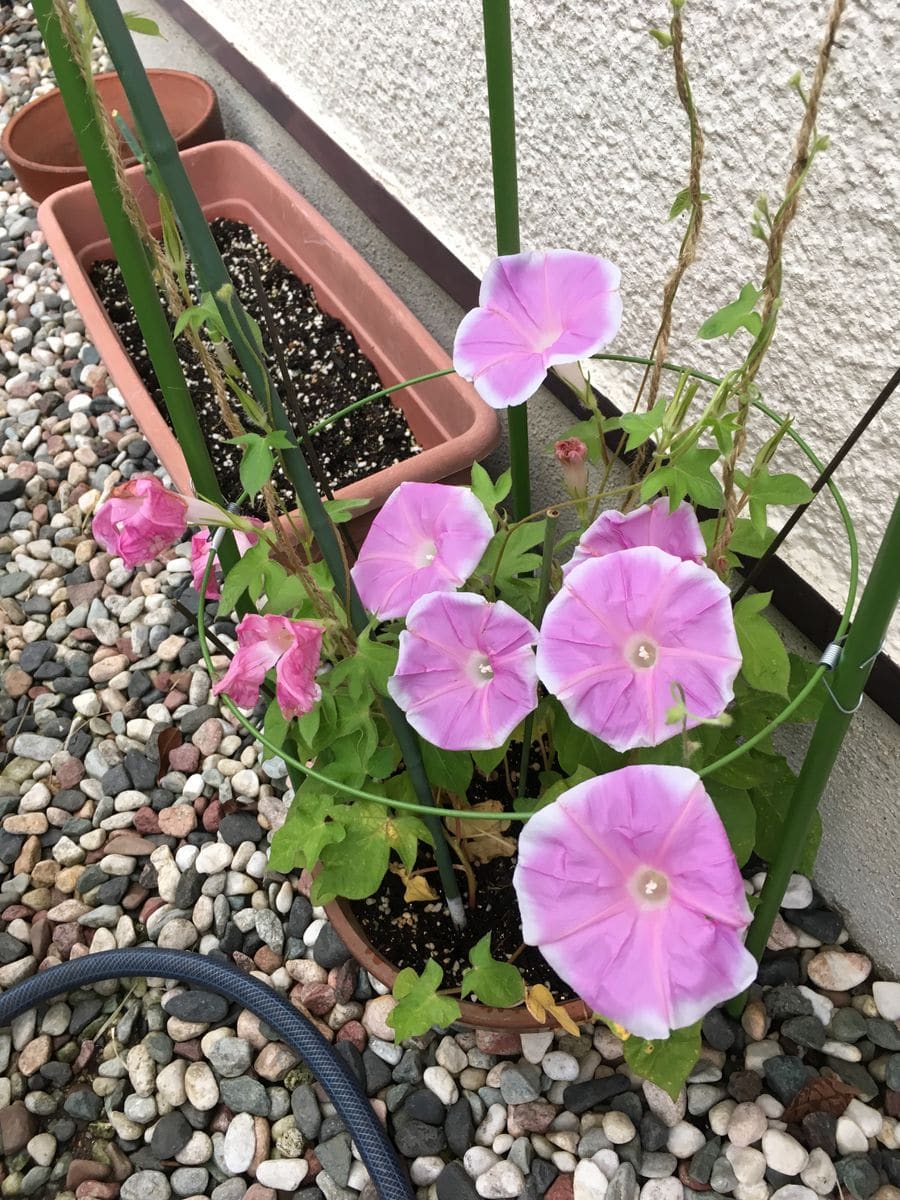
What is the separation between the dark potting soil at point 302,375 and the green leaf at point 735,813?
0.97 m

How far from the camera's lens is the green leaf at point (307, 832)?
1.07 m

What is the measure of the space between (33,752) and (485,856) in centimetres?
87

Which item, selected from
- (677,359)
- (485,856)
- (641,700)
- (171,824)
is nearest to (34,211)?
(171,824)

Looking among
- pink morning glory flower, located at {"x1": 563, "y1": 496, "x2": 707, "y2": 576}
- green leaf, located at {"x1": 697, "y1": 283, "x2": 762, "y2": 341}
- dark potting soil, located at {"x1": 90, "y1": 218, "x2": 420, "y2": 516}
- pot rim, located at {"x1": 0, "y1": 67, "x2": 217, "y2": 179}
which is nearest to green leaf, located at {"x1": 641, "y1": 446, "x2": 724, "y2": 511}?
pink morning glory flower, located at {"x1": 563, "y1": 496, "x2": 707, "y2": 576}

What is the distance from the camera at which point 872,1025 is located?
50.7 inches

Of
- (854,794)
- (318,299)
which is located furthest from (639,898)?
(318,299)

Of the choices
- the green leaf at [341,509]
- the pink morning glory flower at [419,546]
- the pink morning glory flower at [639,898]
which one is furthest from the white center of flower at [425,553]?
the pink morning glory flower at [639,898]

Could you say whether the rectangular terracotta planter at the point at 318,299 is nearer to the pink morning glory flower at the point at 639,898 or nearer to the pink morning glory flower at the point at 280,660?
the pink morning glory flower at the point at 280,660

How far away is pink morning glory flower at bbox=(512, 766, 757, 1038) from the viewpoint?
732 mm

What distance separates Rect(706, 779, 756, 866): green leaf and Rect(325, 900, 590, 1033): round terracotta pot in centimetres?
29

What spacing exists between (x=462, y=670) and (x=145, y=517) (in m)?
0.31

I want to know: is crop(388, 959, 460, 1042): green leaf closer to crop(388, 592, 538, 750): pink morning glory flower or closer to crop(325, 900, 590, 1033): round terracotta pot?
crop(325, 900, 590, 1033): round terracotta pot

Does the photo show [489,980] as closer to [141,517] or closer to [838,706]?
[838,706]

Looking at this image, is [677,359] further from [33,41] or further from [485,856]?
[33,41]
